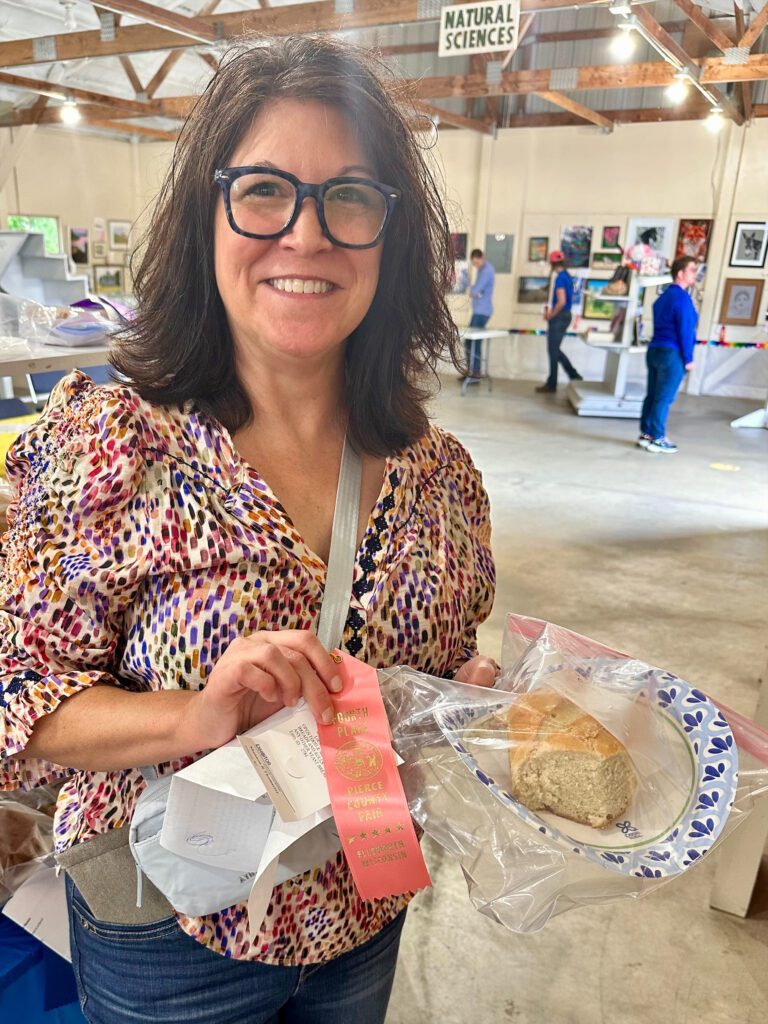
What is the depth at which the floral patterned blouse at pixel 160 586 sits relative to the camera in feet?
2.98

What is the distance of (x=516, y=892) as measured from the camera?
2.76 feet

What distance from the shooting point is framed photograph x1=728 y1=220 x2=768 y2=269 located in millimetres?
10602

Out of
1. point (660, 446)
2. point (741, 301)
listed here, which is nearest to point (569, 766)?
point (660, 446)

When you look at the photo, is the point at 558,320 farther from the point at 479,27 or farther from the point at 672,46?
the point at 479,27

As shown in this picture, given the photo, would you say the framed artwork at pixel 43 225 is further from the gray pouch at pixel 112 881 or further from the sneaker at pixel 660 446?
the gray pouch at pixel 112 881

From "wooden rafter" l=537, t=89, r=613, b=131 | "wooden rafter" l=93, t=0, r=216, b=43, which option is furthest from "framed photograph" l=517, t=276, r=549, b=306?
"wooden rafter" l=93, t=0, r=216, b=43

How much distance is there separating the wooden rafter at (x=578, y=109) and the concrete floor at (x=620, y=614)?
3673mm

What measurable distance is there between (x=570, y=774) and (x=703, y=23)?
8.19m

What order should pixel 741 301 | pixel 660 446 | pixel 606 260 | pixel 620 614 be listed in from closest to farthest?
pixel 620 614 → pixel 660 446 → pixel 741 301 → pixel 606 260

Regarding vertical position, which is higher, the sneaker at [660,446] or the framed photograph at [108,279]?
the framed photograph at [108,279]

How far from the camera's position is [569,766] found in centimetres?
91

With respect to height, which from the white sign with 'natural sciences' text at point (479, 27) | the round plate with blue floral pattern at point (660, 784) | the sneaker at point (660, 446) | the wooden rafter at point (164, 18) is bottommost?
the sneaker at point (660, 446)

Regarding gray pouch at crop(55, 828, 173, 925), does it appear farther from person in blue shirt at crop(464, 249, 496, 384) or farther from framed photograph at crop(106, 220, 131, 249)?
framed photograph at crop(106, 220, 131, 249)

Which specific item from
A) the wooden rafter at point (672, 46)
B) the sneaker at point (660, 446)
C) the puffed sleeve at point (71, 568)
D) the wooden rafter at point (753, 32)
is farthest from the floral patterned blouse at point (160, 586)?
the wooden rafter at point (753, 32)
